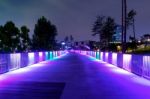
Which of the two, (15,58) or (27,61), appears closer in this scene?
(15,58)

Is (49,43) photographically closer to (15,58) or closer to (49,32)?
(49,32)

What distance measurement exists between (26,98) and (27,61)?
2593 cm

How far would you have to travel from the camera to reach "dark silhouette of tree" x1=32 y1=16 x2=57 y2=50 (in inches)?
4377

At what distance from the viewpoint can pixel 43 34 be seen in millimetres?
117875

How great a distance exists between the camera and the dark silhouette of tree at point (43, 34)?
111 metres

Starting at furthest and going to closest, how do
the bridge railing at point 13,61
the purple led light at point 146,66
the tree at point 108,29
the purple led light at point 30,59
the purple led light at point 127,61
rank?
the tree at point 108,29
the purple led light at point 30,59
the purple led light at point 127,61
the bridge railing at point 13,61
the purple led light at point 146,66

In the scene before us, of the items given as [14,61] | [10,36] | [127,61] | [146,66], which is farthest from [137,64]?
[10,36]

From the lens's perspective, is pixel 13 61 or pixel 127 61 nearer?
pixel 13 61

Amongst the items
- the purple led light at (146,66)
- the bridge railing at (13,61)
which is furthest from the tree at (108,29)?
the purple led light at (146,66)

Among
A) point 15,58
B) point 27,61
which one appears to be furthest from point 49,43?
point 15,58

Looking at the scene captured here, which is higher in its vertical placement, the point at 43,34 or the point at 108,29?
the point at 108,29

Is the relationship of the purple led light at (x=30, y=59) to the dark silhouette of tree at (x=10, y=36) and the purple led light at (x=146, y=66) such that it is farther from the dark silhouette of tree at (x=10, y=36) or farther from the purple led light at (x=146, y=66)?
the dark silhouette of tree at (x=10, y=36)

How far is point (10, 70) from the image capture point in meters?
29.3

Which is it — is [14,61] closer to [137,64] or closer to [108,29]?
[137,64]
